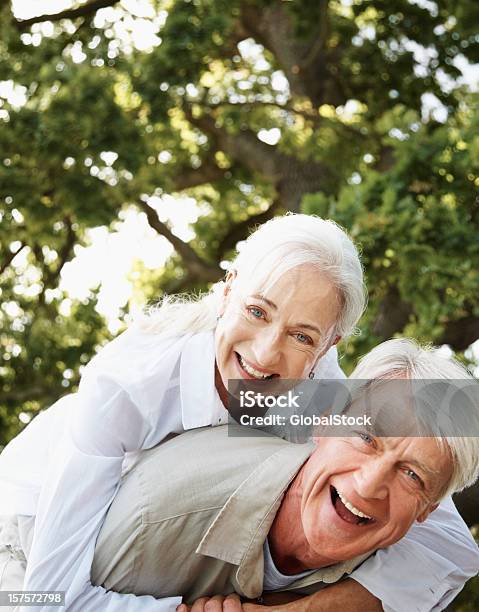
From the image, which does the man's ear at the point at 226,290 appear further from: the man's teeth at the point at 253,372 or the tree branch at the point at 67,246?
the tree branch at the point at 67,246

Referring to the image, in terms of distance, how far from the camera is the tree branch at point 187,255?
682 cm

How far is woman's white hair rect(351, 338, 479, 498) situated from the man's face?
31 mm

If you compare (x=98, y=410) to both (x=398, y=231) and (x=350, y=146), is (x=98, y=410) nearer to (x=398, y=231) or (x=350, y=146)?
(x=398, y=231)

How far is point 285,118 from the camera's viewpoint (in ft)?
24.3

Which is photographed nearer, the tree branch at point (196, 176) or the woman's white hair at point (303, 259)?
the woman's white hair at point (303, 259)

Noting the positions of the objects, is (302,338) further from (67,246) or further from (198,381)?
(67,246)

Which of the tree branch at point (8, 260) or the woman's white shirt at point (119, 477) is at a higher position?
the woman's white shirt at point (119, 477)

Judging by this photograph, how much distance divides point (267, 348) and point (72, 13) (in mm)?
4916

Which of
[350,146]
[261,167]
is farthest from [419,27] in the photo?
[261,167]

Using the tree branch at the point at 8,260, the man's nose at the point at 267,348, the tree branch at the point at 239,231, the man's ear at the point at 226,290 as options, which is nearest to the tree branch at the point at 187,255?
the tree branch at the point at 8,260

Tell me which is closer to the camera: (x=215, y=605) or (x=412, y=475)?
(x=412, y=475)

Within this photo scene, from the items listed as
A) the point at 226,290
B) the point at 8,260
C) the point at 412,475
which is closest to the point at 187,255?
the point at 8,260

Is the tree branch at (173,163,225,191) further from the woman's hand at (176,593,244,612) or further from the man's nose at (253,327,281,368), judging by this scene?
the woman's hand at (176,593,244,612)

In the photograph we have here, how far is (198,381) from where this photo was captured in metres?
2.30
